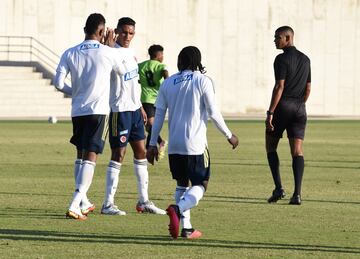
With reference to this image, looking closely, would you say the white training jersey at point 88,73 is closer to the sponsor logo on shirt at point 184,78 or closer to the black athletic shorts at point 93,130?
the black athletic shorts at point 93,130

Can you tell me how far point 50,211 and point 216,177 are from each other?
5752 mm

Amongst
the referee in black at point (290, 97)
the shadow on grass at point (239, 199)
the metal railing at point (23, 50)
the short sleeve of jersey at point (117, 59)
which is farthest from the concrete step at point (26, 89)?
the short sleeve of jersey at point (117, 59)

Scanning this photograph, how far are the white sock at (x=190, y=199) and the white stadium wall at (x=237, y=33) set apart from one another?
138 ft

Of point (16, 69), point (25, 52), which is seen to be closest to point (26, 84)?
point (16, 69)

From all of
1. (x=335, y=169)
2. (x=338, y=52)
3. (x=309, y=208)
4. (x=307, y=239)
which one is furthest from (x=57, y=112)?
(x=307, y=239)

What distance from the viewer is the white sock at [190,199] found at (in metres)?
11.4

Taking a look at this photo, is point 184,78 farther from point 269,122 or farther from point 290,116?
point 290,116

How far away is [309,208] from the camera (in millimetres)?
14672

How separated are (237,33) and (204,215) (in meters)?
44.2

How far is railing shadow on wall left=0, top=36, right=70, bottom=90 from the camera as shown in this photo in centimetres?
5244

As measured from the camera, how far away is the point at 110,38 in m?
14.0

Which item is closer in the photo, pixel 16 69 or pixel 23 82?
pixel 23 82

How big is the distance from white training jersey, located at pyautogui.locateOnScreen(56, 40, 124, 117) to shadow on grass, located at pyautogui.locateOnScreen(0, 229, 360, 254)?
1.96 m

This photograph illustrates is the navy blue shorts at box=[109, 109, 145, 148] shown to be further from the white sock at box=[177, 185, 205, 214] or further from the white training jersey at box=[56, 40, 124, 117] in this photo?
the white sock at box=[177, 185, 205, 214]
